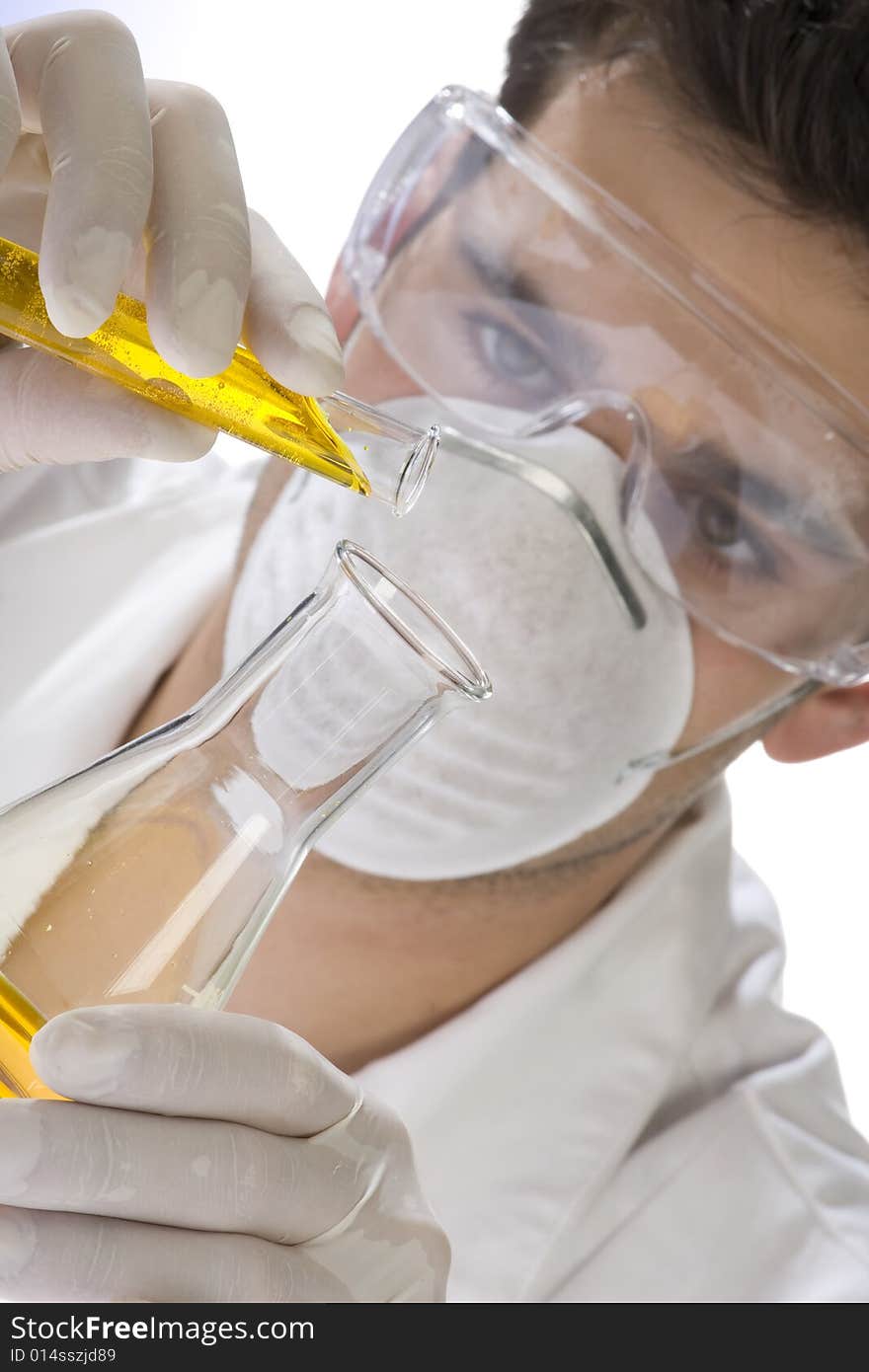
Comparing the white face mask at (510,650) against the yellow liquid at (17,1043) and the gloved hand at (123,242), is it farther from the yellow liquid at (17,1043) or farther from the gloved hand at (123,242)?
the yellow liquid at (17,1043)

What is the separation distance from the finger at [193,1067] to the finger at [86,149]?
44cm

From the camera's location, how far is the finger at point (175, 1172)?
2.48ft

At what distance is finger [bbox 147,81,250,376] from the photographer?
844mm

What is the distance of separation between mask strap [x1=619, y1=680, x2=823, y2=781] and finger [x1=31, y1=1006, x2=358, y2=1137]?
684 millimetres

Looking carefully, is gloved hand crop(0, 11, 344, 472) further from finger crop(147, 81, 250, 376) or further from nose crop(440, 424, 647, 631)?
nose crop(440, 424, 647, 631)

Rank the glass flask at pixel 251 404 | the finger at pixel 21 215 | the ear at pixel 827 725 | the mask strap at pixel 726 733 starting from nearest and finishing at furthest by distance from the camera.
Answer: the glass flask at pixel 251 404 → the finger at pixel 21 215 → the mask strap at pixel 726 733 → the ear at pixel 827 725

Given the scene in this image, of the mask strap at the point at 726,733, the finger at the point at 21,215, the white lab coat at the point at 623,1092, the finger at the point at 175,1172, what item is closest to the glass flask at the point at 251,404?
the finger at the point at 21,215

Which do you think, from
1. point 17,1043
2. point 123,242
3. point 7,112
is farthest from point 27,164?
point 17,1043

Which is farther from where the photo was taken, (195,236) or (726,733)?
(726,733)

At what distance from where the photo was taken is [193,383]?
34.3 inches

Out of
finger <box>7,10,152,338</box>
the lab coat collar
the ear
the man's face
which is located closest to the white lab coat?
the lab coat collar

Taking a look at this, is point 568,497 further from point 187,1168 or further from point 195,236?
point 187,1168

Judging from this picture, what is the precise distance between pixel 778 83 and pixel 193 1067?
1282 mm

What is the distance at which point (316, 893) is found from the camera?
1.67 metres
